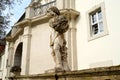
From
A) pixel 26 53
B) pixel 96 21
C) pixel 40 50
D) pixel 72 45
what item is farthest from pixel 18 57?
pixel 96 21

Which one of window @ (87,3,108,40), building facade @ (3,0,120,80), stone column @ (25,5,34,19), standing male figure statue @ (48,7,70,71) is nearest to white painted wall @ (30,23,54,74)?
building facade @ (3,0,120,80)

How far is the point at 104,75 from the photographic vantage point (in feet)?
13.0

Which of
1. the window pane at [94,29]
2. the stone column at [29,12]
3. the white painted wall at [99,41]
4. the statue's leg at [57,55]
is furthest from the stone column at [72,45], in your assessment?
the statue's leg at [57,55]

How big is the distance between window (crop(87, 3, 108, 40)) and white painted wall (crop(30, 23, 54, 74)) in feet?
9.80

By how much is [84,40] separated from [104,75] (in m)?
8.18

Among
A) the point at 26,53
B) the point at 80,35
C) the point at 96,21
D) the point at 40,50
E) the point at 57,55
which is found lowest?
the point at 57,55

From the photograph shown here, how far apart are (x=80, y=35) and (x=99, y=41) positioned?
1789mm

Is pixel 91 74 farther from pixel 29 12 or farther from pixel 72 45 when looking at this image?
pixel 29 12

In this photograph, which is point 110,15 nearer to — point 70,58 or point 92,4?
point 92,4

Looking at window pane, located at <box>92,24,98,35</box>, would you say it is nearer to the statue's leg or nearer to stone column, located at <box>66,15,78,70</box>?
stone column, located at <box>66,15,78,70</box>

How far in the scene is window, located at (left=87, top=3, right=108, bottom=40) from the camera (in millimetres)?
11248

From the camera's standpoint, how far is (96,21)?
12.0m

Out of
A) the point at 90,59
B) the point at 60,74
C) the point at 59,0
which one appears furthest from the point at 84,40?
the point at 60,74

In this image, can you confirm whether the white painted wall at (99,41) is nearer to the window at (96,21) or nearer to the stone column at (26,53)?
the window at (96,21)
